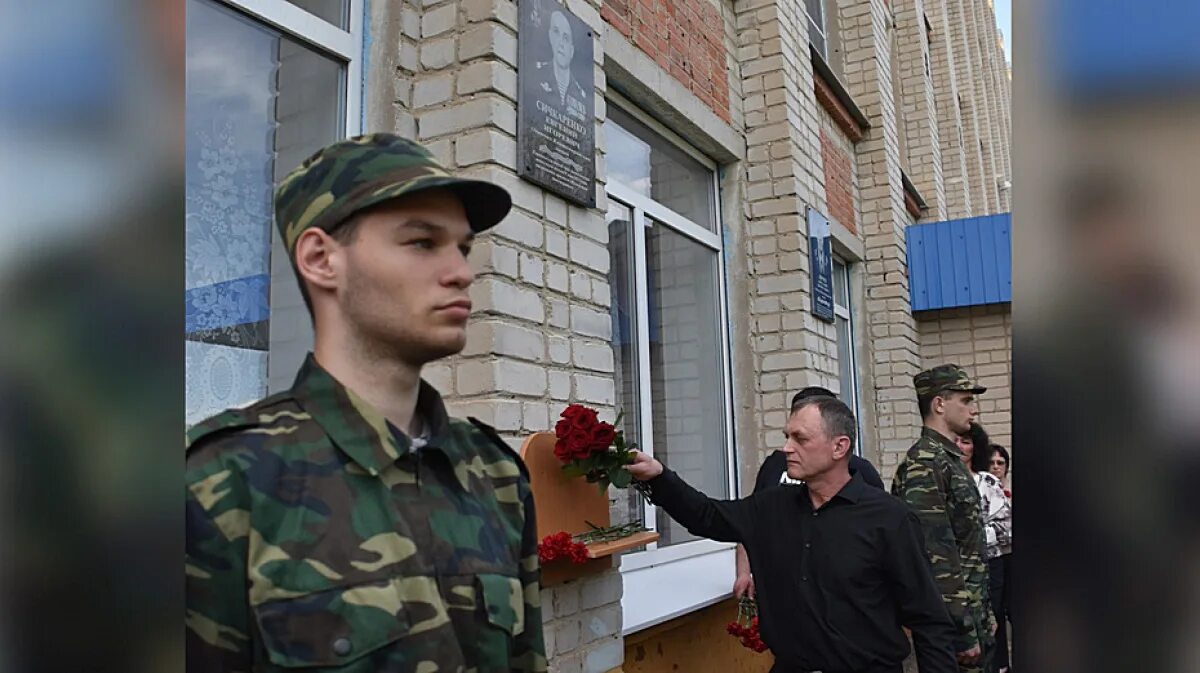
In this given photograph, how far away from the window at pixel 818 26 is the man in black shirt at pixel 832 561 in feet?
15.9

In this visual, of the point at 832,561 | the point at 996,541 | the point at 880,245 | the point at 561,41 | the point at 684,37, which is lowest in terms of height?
the point at 996,541

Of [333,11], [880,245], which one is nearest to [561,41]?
[333,11]

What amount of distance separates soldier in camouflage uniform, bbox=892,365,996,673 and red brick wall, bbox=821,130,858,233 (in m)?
2.69

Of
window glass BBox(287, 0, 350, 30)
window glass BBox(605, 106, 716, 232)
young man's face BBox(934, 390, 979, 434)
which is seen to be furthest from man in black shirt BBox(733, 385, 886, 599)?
window glass BBox(287, 0, 350, 30)

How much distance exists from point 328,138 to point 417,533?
168 cm

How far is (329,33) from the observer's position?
7.62ft

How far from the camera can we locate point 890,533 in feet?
8.53

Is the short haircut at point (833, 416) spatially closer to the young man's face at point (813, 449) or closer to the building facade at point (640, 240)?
the young man's face at point (813, 449)

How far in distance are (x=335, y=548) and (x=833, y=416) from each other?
217 cm

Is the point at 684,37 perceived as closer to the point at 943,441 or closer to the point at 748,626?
the point at 943,441

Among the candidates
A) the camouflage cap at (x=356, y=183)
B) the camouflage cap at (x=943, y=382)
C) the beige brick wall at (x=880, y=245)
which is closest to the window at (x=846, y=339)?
the beige brick wall at (x=880, y=245)
